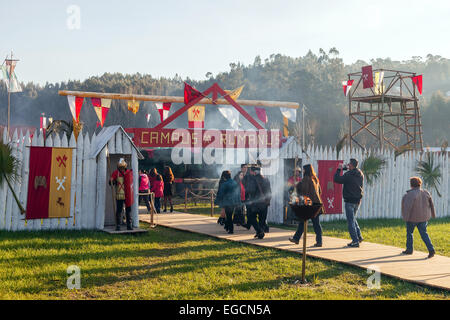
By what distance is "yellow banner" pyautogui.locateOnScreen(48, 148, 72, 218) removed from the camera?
10352 mm

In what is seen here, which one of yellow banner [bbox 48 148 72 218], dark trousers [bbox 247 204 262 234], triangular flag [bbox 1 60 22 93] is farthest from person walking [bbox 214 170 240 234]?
triangular flag [bbox 1 60 22 93]

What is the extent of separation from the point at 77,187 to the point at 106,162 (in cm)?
94

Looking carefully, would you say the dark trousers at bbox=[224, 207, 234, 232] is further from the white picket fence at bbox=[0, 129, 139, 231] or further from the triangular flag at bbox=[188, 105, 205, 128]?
the triangular flag at bbox=[188, 105, 205, 128]

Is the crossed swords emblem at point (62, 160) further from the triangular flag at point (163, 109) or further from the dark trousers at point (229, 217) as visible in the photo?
the triangular flag at point (163, 109)

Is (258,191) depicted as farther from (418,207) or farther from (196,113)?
(196,113)

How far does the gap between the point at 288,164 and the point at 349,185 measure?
4.61m

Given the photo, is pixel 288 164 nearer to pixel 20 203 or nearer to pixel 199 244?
pixel 199 244

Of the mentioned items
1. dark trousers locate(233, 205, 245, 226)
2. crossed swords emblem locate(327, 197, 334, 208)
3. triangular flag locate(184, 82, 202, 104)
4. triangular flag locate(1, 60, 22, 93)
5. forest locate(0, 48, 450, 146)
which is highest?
forest locate(0, 48, 450, 146)

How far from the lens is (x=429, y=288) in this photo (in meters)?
6.19

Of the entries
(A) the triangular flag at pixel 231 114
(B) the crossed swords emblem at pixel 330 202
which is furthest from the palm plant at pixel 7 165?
(A) the triangular flag at pixel 231 114

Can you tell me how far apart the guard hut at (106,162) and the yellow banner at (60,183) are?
586mm

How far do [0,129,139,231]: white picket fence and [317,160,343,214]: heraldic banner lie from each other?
5851 millimetres

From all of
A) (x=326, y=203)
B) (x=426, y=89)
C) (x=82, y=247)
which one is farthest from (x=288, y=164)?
(x=426, y=89)
